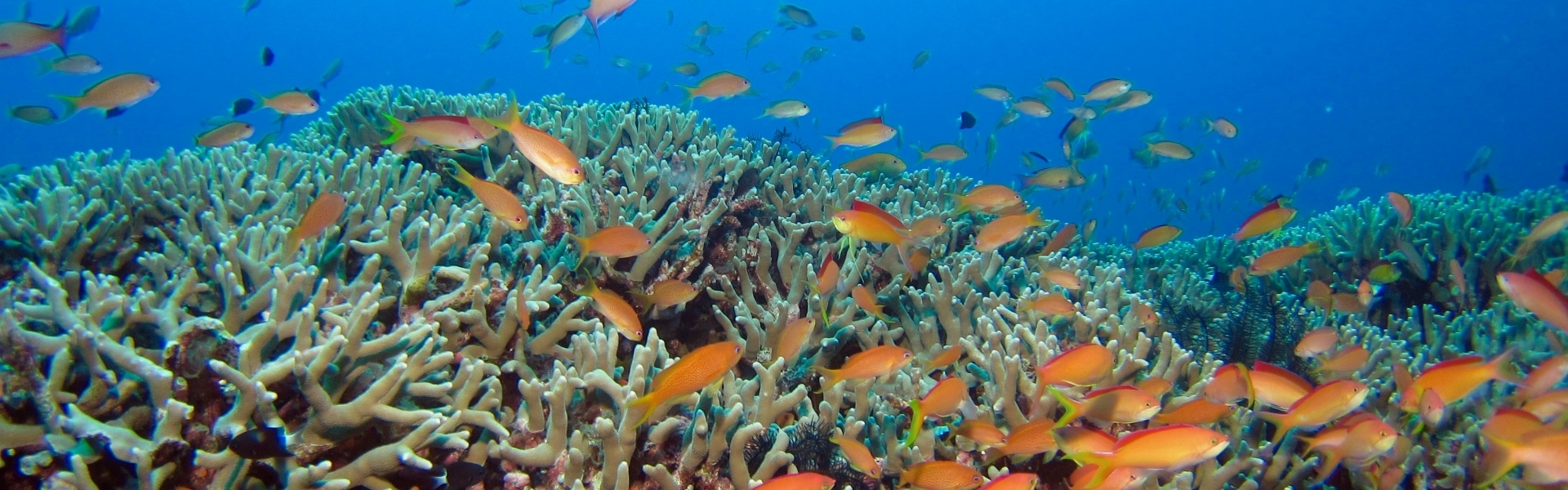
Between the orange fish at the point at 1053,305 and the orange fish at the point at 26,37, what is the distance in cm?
721

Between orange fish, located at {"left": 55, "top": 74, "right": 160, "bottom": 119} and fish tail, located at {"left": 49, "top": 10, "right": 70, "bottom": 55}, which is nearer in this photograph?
orange fish, located at {"left": 55, "top": 74, "right": 160, "bottom": 119}

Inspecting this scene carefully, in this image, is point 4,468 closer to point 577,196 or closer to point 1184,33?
point 577,196

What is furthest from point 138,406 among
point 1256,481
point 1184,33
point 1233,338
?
point 1184,33

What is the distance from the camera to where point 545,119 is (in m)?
5.42

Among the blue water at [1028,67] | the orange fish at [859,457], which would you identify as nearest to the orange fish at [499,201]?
the orange fish at [859,457]

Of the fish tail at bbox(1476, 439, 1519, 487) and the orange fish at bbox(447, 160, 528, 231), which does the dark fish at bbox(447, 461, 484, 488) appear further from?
the fish tail at bbox(1476, 439, 1519, 487)

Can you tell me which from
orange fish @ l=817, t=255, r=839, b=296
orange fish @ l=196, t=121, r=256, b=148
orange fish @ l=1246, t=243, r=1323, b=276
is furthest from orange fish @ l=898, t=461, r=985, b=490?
orange fish @ l=196, t=121, r=256, b=148

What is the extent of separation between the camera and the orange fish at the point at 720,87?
231 inches

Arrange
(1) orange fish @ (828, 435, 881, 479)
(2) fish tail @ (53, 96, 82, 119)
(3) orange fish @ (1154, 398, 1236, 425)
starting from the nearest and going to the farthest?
(1) orange fish @ (828, 435, 881, 479) → (3) orange fish @ (1154, 398, 1236, 425) → (2) fish tail @ (53, 96, 82, 119)

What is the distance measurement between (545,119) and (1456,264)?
24.2 feet

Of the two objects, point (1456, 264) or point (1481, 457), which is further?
point (1456, 264)

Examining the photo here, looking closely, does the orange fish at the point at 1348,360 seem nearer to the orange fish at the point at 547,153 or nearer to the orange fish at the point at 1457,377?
the orange fish at the point at 1457,377

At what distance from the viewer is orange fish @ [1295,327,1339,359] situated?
342 cm

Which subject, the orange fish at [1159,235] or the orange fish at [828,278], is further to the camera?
the orange fish at [1159,235]
